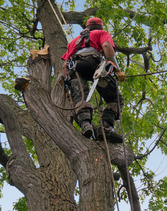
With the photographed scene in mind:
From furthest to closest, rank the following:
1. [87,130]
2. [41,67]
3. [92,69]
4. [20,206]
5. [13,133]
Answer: [20,206] → [41,67] → [92,69] → [13,133] → [87,130]

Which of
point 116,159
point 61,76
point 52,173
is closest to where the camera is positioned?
point 116,159

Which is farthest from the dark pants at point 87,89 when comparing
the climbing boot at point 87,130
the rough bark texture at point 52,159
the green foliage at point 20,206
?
the green foliage at point 20,206

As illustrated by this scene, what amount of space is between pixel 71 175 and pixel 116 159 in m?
0.69

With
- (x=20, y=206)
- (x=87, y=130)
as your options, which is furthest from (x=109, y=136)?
(x=20, y=206)

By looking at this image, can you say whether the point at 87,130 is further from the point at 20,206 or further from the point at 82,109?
the point at 20,206

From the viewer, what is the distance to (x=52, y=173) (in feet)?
12.9

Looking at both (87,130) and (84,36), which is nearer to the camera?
(87,130)

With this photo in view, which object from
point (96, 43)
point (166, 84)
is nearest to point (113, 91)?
point (96, 43)

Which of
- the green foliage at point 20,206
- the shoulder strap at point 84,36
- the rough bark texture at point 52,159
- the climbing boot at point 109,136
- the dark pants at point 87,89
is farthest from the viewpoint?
the green foliage at point 20,206

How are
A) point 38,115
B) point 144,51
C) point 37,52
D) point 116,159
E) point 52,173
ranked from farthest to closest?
1. point 144,51
2. point 37,52
3. point 52,173
4. point 116,159
5. point 38,115

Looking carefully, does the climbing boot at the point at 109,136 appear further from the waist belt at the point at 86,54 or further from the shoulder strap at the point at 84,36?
the shoulder strap at the point at 84,36

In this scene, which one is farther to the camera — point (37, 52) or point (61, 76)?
point (37, 52)

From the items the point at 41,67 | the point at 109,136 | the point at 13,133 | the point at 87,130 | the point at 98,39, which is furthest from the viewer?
the point at 41,67

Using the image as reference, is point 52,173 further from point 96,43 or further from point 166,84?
point 166,84
